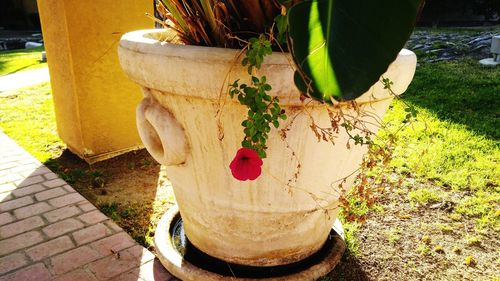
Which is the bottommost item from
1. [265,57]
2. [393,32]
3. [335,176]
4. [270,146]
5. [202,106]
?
[335,176]

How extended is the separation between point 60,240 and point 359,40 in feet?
5.89

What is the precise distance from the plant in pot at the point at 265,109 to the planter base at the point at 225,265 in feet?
0.04

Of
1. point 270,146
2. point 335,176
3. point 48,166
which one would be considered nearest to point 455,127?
point 335,176

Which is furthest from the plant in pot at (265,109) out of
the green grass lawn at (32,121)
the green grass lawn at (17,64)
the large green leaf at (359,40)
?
the green grass lawn at (17,64)

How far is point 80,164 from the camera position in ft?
9.80

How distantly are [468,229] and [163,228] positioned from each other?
1.59m

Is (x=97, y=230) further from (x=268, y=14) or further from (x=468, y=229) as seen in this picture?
(x=468, y=229)

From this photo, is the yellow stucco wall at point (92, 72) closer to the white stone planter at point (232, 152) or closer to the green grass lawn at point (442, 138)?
the green grass lawn at point (442, 138)

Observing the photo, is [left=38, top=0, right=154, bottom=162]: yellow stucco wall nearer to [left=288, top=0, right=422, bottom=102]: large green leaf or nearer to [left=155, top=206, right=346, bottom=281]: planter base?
[left=155, top=206, right=346, bottom=281]: planter base

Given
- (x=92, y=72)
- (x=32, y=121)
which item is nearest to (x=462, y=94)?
(x=92, y=72)

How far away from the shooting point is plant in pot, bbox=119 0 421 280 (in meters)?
0.93

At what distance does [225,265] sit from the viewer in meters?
1.75

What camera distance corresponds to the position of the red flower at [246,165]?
49.0 inches

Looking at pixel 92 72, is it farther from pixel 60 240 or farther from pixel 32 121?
pixel 32 121
